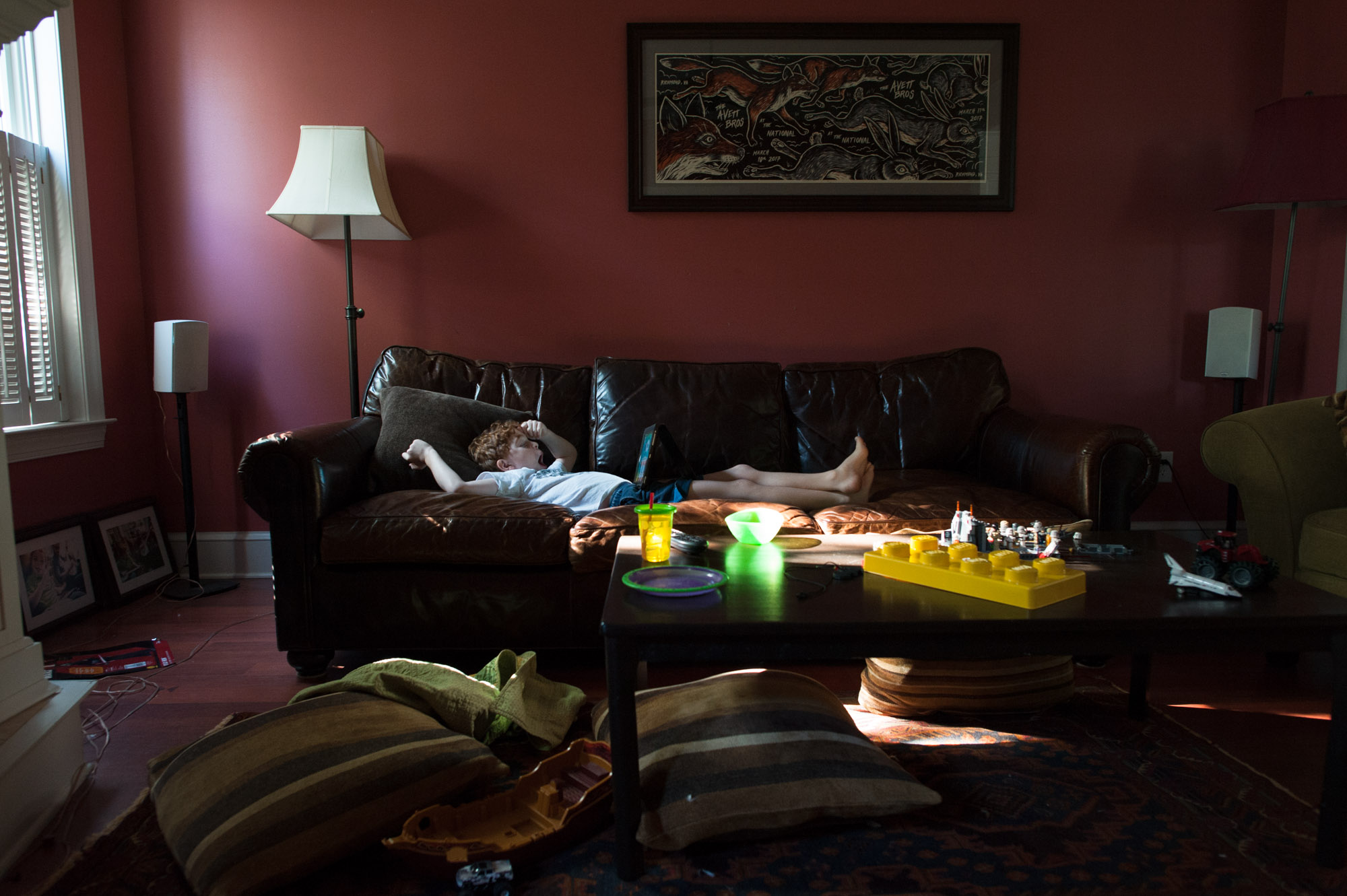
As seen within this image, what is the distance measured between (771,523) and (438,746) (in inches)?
31.0

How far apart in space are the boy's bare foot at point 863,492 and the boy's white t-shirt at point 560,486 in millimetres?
696

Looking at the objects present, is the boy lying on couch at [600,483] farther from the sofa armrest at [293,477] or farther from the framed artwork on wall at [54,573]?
the framed artwork on wall at [54,573]

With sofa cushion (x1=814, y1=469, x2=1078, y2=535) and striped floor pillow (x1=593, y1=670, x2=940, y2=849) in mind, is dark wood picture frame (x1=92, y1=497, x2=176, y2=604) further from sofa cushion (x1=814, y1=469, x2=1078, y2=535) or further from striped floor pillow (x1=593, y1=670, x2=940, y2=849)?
sofa cushion (x1=814, y1=469, x2=1078, y2=535)

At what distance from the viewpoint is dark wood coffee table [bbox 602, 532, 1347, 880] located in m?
1.25

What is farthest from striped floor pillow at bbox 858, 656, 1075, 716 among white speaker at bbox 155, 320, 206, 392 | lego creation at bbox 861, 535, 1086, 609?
Result: white speaker at bbox 155, 320, 206, 392

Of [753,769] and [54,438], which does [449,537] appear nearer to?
[753,769]

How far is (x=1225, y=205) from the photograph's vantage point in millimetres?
3100

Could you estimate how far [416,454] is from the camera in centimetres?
260

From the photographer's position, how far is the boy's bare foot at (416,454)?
259cm

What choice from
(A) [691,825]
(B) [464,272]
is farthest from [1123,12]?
(A) [691,825]

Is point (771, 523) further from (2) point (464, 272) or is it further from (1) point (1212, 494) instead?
(1) point (1212, 494)

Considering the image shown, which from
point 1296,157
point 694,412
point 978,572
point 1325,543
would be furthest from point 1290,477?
point 694,412

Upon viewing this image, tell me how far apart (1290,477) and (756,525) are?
5.26ft

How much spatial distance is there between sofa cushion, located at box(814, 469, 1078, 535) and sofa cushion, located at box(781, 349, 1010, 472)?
1.22ft
